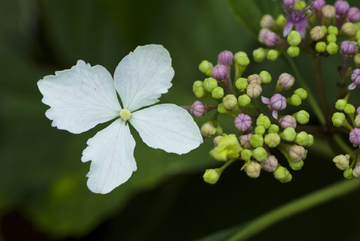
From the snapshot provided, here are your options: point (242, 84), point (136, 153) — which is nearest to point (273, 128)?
point (242, 84)

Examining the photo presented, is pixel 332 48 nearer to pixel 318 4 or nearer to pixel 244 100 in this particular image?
pixel 318 4

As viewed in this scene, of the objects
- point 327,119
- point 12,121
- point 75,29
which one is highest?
point 75,29

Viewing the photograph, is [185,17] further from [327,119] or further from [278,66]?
[327,119]

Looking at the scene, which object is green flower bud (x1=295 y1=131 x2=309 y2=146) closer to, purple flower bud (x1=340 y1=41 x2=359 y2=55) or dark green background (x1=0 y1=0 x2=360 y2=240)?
purple flower bud (x1=340 y1=41 x2=359 y2=55)

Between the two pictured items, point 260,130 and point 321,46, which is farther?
point 321,46

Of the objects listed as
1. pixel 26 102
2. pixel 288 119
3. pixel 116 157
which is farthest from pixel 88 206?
pixel 288 119

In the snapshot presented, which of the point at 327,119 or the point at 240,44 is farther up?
the point at 240,44

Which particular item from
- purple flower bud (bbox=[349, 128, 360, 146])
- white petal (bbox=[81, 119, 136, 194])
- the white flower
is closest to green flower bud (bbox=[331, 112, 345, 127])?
purple flower bud (bbox=[349, 128, 360, 146])
